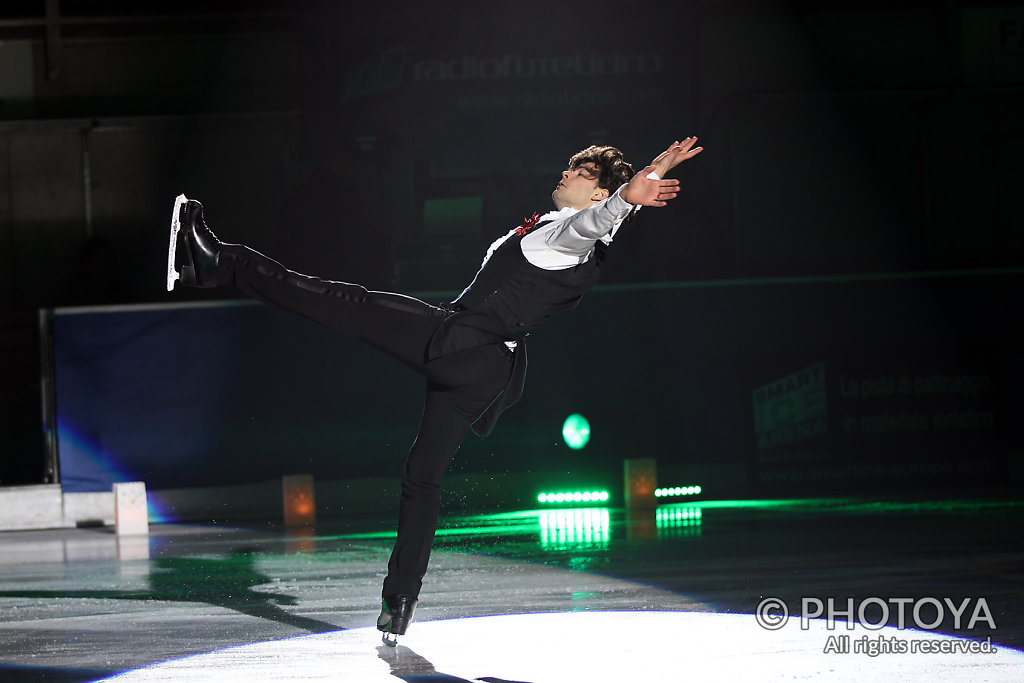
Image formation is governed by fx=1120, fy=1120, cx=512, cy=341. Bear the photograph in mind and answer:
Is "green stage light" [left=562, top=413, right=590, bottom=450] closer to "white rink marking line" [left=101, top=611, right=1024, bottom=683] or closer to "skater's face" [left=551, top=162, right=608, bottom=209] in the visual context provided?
"white rink marking line" [left=101, top=611, right=1024, bottom=683]

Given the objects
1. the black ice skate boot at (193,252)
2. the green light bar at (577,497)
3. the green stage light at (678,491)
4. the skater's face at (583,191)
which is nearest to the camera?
the skater's face at (583,191)

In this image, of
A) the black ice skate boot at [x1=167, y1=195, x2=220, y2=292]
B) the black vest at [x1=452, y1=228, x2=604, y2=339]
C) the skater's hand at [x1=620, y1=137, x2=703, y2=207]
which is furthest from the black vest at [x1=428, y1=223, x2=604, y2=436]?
the black ice skate boot at [x1=167, y1=195, x2=220, y2=292]

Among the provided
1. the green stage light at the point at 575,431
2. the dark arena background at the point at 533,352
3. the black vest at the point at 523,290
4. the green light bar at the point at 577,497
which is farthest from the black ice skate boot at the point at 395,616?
the green stage light at the point at 575,431

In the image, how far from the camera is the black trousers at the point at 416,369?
13.4 ft

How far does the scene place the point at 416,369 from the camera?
414 cm

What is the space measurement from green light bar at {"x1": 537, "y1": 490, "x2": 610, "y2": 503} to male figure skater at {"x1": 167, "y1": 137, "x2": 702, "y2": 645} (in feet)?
22.4

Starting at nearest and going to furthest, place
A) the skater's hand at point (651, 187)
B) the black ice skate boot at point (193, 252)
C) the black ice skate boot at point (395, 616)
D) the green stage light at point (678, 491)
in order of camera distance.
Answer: the skater's hand at point (651, 187)
the black ice skate boot at point (395, 616)
the black ice skate boot at point (193, 252)
the green stage light at point (678, 491)

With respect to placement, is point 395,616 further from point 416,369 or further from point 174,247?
point 174,247

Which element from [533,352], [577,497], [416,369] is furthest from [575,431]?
[416,369]

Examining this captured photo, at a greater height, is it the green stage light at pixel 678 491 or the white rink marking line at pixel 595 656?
the white rink marking line at pixel 595 656

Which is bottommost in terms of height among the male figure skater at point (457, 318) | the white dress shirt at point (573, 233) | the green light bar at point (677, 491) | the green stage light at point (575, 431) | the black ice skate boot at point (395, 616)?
the green light bar at point (677, 491)

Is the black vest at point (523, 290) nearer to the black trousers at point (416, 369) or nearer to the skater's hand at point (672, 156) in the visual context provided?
the black trousers at point (416, 369)

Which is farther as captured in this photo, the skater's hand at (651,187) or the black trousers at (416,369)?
the black trousers at (416,369)

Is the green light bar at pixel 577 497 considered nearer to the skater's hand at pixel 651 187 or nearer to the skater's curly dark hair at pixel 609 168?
the skater's curly dark hair at pixel 609 168
